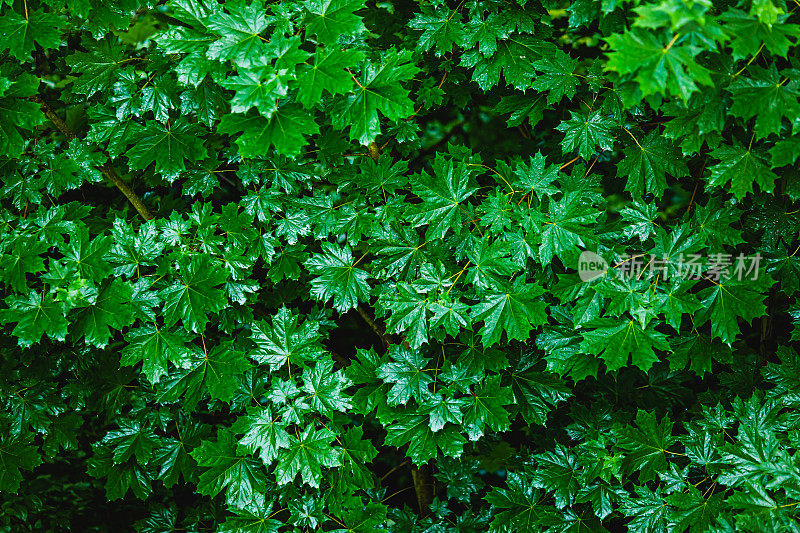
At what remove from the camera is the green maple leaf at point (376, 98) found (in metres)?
2.05

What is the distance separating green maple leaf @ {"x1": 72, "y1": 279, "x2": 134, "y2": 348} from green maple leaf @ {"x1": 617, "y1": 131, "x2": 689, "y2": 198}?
172 cm

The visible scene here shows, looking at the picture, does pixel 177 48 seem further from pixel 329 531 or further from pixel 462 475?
pixel 462 475

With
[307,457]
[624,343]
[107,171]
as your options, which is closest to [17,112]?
[107,171]

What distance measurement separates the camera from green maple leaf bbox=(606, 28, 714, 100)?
1.65 meters

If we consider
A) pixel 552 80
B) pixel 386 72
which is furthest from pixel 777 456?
pixel 386 72

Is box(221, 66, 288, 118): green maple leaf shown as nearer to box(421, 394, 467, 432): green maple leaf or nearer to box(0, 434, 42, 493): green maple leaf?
box(421, 394, 467, 432): green maple leaf

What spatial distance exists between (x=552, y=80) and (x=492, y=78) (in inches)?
8.2

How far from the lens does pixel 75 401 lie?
2797mm

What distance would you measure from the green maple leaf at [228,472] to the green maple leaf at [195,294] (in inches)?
18.3


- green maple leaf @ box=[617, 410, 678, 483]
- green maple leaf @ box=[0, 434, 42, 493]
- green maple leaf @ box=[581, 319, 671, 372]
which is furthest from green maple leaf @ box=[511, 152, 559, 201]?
green maple leaf @ box=[0, 434, 42, 493]

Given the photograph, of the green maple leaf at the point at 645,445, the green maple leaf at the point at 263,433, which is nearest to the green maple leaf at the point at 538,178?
the green maple leaf at the point at 645,445

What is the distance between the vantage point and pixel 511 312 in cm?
224

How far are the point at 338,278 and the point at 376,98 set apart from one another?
70 centimetres

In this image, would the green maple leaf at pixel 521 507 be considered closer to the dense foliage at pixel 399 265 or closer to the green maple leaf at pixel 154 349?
the dense foliage at pixel 399 265
